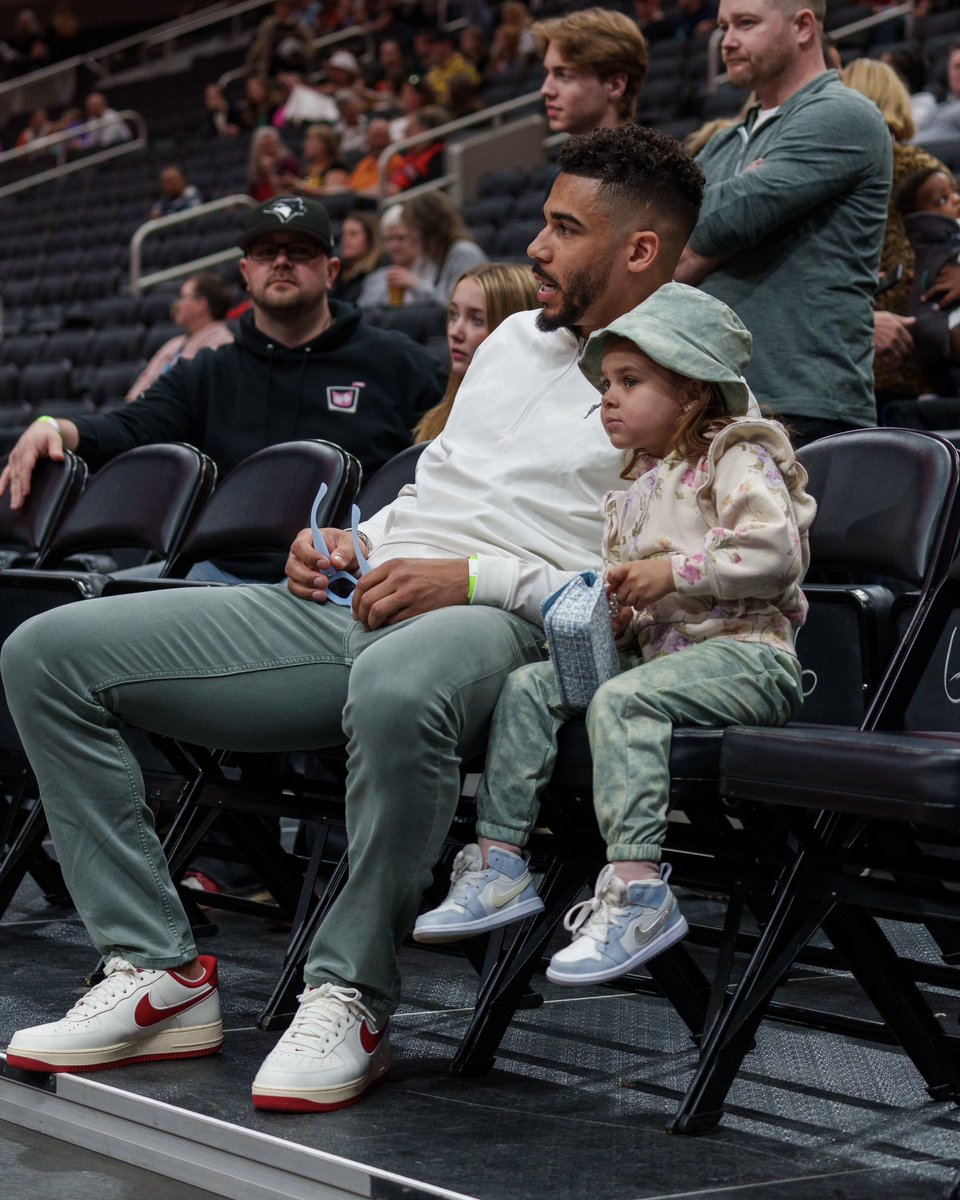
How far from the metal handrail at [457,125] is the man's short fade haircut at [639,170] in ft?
23.8

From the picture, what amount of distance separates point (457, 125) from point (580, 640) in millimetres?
8495

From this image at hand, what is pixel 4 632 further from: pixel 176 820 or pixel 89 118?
pixel 89 118

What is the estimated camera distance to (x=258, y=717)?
217cm

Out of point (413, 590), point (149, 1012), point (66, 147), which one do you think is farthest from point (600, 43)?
point (66, 147)

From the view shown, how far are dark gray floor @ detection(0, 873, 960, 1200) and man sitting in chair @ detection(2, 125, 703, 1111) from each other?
93mm

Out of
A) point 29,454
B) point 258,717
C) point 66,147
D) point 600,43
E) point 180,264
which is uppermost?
point 600,43

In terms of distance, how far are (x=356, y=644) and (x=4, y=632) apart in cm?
106

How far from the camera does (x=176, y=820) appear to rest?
2588 mm

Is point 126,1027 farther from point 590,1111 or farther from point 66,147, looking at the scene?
point 66,147

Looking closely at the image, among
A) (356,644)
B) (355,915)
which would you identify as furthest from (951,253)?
(355,915)

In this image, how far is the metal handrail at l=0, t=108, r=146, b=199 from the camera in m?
15.1

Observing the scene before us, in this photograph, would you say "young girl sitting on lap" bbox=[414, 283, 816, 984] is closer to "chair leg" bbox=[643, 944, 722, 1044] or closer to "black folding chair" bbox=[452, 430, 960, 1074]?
"black folding chair" bbox=[452, 430, 960, 1074]

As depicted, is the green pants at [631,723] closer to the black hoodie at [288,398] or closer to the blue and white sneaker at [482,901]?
the blue and white sneaker at [482,901]

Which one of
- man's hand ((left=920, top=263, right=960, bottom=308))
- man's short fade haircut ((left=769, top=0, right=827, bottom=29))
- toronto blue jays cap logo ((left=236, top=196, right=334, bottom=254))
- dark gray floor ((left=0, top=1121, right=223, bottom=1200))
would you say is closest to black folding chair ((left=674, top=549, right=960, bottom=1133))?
dark gray floor ((left=0, top=1121, right=223, bottom=1200))
